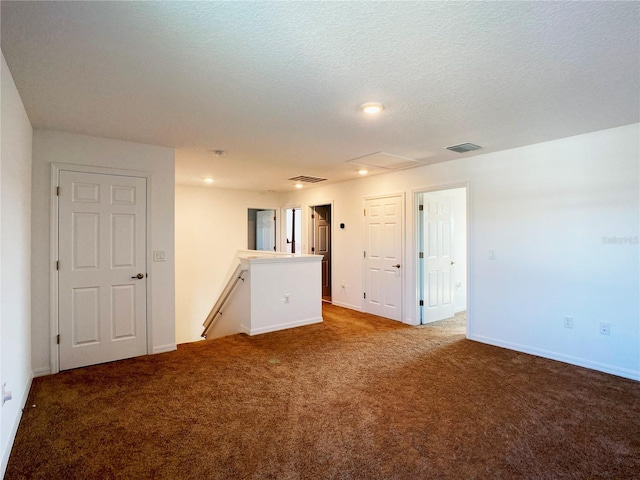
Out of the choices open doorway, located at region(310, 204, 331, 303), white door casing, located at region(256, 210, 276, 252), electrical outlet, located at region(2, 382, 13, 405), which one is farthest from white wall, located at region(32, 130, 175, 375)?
white door casing, located at region(256, 210, 276, 252)

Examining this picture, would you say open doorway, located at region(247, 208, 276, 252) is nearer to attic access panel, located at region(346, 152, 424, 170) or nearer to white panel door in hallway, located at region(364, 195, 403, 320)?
white panel door in hallway, located at region(364, 195, 403, 320)

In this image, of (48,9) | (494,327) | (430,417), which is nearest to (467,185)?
(494,327)

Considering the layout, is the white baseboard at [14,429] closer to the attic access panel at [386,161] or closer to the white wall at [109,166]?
the white wall at [109,166]

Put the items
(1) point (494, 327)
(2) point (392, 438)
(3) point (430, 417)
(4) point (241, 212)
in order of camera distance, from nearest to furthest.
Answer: (2) point (392, 438), (3) point (430, 417), (1) point (494, 327), (4) point (241, 212)

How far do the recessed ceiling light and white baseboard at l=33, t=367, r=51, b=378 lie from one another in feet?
12.4

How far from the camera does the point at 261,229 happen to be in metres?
8.58

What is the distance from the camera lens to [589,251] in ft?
11.1

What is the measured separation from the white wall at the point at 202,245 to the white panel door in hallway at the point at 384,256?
118 inches

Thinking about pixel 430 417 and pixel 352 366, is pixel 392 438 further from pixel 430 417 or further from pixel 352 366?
pixel 352 366

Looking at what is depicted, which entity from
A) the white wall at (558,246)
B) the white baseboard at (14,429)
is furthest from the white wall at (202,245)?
the white wall at (558,246)

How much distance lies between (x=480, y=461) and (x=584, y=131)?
3148 mm

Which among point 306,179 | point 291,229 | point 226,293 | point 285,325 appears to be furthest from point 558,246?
point 291,229

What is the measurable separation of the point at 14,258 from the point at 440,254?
5.00 metres

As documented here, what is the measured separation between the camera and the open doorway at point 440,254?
5.07 meters
